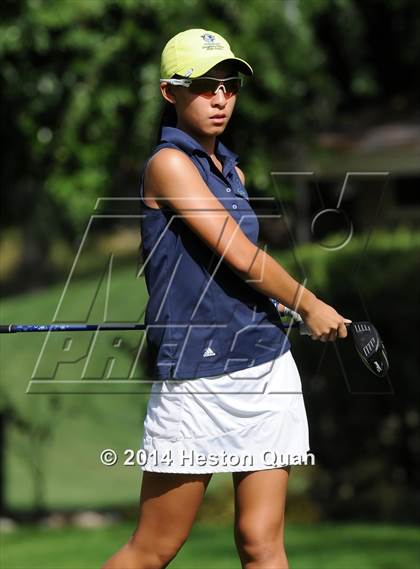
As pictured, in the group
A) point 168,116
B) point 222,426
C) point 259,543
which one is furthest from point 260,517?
point 168,116

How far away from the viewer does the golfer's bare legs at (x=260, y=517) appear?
3770mm

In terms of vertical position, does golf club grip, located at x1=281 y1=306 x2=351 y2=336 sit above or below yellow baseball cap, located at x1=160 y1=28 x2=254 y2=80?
below

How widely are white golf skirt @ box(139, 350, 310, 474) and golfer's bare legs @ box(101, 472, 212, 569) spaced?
6 cm

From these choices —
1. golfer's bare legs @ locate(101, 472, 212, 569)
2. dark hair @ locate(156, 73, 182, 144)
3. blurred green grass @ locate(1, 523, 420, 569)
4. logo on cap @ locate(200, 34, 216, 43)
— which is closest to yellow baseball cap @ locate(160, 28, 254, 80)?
logo on cap @ locate(200, 34, 216, 43)

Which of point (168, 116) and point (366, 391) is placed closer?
point (168, 116)

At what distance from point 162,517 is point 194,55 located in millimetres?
1392

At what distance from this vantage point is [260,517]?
377 cm

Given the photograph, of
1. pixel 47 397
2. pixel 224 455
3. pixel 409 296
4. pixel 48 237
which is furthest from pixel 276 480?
pixel 48 237

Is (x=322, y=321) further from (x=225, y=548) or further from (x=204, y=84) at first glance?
(x=225, y=548)

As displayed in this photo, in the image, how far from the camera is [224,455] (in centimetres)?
374

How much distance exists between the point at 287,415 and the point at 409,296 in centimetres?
554

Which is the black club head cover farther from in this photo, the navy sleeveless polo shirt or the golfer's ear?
the golfer's ear

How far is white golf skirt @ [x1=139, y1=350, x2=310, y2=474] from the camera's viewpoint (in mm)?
3740

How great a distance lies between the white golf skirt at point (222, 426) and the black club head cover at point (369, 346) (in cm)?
29
